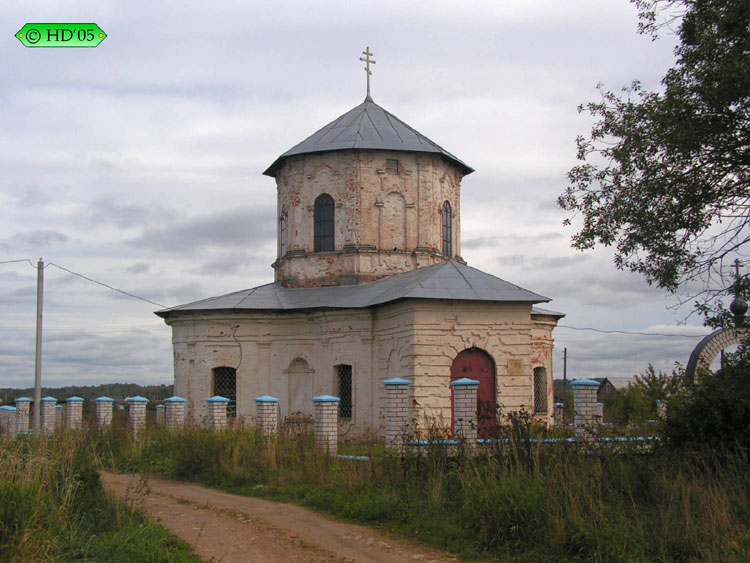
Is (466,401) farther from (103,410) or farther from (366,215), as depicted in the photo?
(366,215)

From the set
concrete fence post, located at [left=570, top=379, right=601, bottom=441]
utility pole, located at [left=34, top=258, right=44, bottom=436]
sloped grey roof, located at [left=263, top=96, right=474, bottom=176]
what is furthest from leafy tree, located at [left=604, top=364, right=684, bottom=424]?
utility pole, located at [left=34, top=258, right=44, bottom=436]

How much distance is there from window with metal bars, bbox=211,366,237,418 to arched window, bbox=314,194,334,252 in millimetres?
4488

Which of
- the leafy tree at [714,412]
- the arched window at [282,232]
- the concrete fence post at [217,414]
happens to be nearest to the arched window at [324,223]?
the arched window at [282,232]

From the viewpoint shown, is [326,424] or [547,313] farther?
[547,313]

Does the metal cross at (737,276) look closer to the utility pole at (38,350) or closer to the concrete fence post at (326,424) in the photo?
the concrete fence post at (326,424)

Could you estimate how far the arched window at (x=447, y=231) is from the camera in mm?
24219

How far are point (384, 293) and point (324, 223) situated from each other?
4.67 meters

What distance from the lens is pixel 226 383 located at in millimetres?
22359

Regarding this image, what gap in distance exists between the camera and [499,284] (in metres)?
18.7

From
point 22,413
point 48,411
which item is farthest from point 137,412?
point 22,413

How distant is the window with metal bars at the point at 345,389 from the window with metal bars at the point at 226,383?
3.27 meters

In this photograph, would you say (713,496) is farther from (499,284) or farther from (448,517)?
(499,284)

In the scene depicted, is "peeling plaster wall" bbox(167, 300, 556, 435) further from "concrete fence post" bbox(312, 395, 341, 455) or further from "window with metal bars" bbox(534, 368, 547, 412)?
"concrete fence post" bbox(312, 395, 341, 455)

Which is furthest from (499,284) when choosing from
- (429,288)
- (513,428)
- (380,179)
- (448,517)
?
(448,517)
